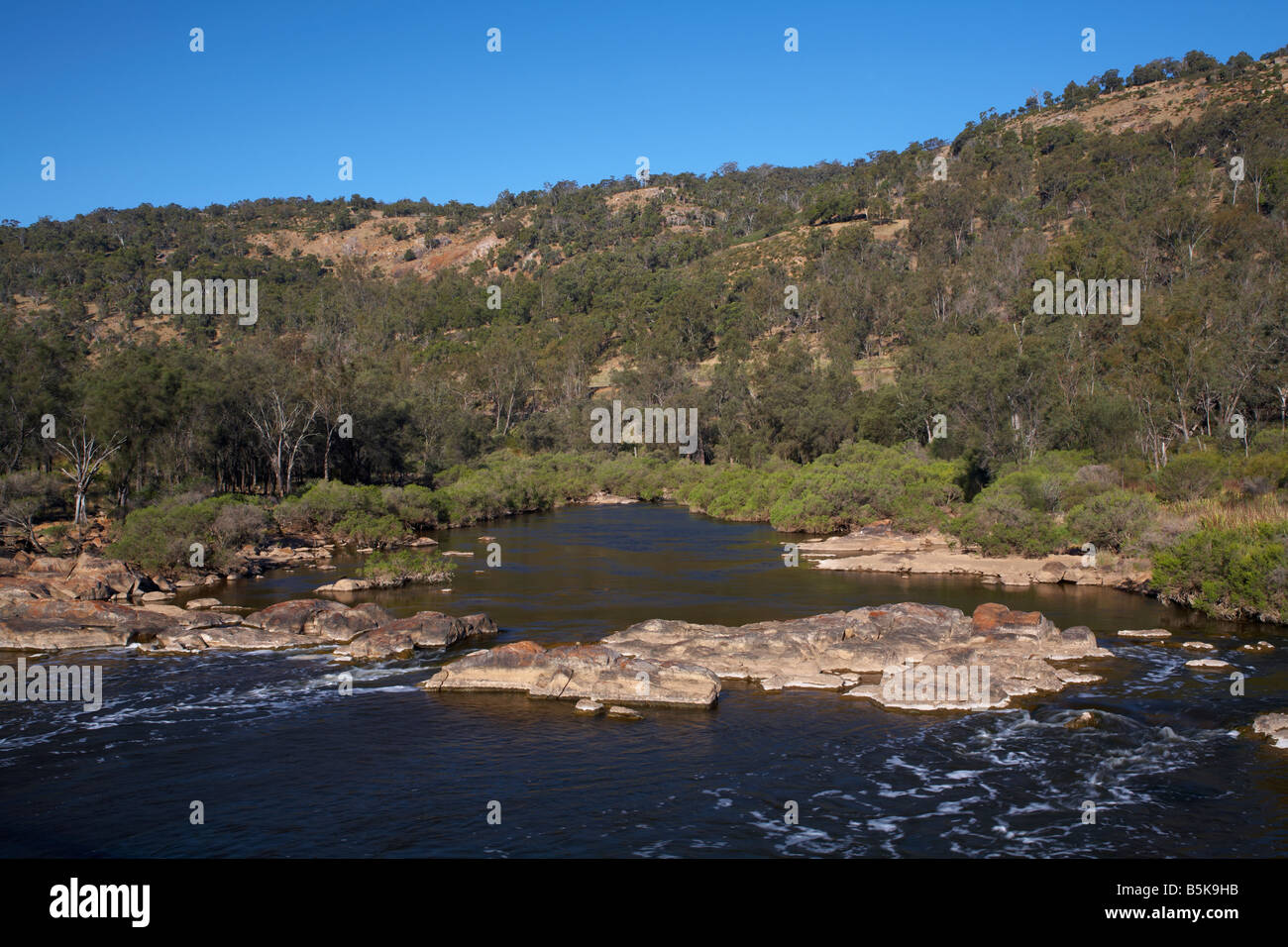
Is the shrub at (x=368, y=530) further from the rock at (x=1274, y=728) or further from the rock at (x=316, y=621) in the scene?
the rock at (x=1274, y=728)

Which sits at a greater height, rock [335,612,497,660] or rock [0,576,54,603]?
rock [0,576,54,603]

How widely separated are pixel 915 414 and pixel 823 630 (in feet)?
146

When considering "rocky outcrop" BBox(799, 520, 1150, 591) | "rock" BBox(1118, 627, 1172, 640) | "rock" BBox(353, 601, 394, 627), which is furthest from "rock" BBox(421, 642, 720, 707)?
"rocky outcrop" BBox(799, 520, 1150, 591)

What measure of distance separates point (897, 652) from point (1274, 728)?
803 centimetres

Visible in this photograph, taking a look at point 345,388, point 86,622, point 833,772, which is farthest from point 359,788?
point 345,388

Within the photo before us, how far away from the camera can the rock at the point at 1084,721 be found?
18875mm

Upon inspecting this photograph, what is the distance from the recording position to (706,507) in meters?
60.7

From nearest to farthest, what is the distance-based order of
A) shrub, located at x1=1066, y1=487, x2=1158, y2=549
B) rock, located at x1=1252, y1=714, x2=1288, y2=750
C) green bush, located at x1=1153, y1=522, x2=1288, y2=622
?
rock, located at x1=1252, y1=714, x2=1288, y2=750
green bush, located at x1=1153, y1=522, x2=1288, y2=622
shrub, located at x1=1066, y1=487, x2=1158, y2=549

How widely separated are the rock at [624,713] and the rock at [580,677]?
2.16ft

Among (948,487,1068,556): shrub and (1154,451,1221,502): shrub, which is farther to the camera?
(1154,451,1221,502): shrub

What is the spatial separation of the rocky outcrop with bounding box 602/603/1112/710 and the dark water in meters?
0.86

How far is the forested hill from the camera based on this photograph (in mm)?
51312

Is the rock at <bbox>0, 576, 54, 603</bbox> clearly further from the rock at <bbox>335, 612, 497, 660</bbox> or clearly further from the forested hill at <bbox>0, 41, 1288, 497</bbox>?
the forested hill at <bbox>0, 41, 1288, 497</bbox>

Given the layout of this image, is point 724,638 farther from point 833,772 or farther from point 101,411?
point 101,411
